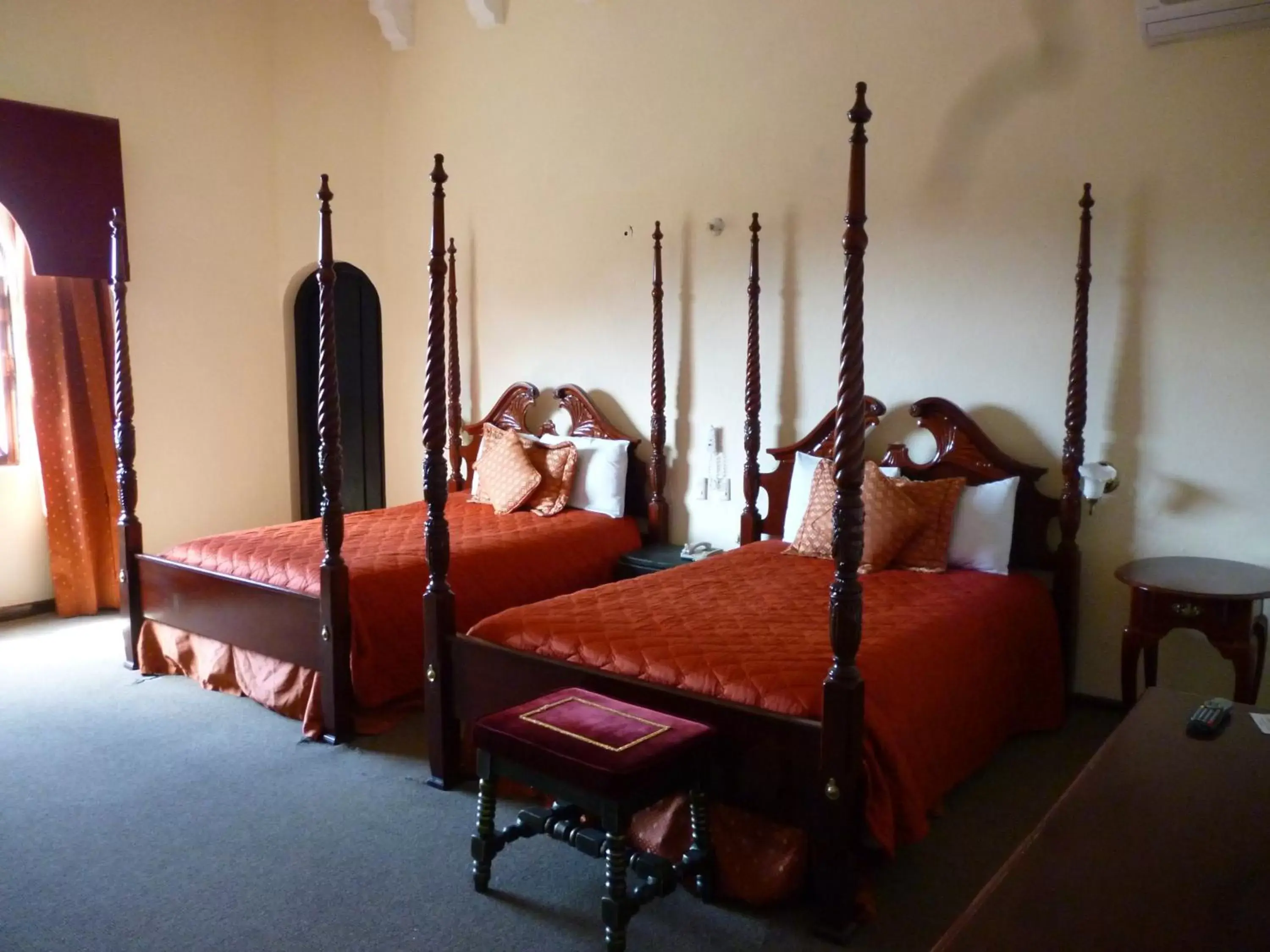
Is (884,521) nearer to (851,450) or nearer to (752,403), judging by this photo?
(752,403)

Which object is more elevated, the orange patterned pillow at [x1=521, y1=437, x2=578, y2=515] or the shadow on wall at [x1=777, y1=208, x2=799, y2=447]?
the shadow on wall at [x1=777, y1=208, x2=799, y2=447]

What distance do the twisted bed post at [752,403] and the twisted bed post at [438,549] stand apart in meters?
1.64

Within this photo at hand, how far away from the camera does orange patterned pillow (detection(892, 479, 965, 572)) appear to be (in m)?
3.31

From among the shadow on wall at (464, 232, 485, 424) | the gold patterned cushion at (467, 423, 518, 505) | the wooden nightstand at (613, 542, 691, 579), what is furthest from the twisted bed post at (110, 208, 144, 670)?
the wooden nightstand at (613, 542, 691, 579)

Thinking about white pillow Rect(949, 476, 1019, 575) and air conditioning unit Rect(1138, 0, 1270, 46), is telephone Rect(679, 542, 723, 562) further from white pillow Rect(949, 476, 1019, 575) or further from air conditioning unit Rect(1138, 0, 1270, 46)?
air conditioning unit Rect(1138, 0, 1270, 46)

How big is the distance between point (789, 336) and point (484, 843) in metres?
2.55

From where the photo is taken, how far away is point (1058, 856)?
121 centimetres

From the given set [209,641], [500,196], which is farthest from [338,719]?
[500,196]

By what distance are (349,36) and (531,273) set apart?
1.88 meters

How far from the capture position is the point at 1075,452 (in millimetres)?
3291

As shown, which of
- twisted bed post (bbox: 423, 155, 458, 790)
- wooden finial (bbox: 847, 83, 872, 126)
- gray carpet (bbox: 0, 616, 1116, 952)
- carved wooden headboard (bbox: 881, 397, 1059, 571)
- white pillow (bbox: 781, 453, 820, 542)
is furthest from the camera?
white pillow (bbox: 781, 453, 820, 542)

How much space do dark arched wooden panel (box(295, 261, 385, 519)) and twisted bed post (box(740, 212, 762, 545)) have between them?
2559 mm

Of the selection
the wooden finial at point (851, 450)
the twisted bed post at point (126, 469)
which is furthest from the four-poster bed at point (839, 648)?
the twisted bed post at point (126, 469)

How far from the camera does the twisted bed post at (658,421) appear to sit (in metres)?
4.35
